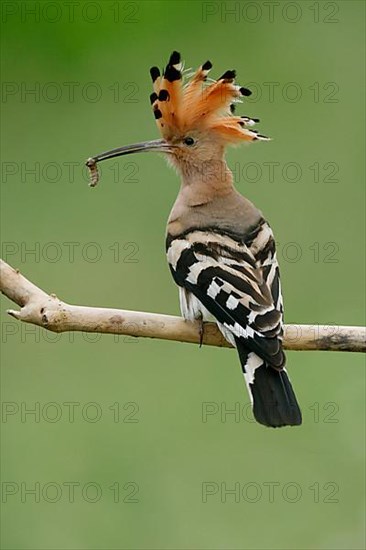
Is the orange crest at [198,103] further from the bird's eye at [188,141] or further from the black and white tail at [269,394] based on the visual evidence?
the black and white tail at [269,394]

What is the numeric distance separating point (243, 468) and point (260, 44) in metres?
2.43

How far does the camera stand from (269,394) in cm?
331

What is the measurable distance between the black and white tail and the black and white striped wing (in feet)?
0.10

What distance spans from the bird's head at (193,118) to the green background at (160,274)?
0.80m

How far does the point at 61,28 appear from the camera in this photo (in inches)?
239

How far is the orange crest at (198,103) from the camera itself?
3730mm

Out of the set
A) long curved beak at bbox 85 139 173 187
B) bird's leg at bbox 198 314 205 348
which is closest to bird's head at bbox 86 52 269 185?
long curved beak at bbox 85 139 173 187

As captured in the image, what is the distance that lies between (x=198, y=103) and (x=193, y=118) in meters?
0.05

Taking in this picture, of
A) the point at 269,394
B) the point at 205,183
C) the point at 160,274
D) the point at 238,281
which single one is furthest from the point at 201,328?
the point at 160,274

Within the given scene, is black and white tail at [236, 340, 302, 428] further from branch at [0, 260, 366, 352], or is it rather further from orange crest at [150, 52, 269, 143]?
orange crest at [150, 52, 269, 143]

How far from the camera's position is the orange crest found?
3730 mm

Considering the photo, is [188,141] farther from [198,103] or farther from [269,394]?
[269,394]

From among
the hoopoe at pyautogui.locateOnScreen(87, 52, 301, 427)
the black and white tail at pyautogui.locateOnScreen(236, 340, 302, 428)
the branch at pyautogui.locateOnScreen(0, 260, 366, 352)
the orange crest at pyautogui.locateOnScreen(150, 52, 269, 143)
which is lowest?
the black and white tail at pyautogui.locateOnScreen(236, 340, 302, 428)

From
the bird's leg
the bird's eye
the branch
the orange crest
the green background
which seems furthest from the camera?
the green background
